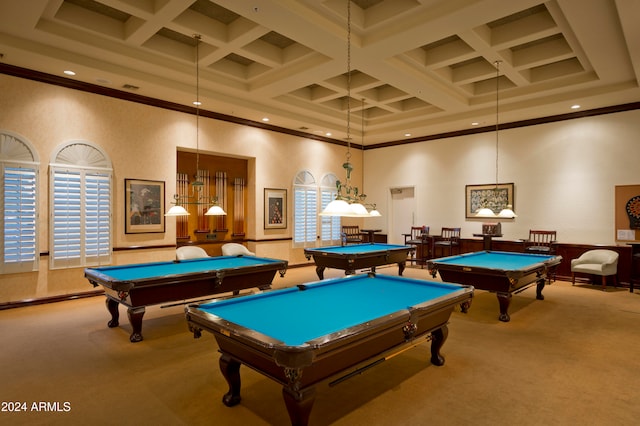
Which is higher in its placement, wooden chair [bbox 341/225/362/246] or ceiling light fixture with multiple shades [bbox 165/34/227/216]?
ceiling light fixture with multiple shades [bbox 165/34/227/216]

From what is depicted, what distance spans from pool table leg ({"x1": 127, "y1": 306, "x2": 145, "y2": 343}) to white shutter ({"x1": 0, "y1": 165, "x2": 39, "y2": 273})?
8.49ft

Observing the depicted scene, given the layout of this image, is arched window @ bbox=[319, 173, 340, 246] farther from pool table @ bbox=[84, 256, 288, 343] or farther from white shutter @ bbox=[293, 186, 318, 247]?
pool table @ bbox=[84, 256, 288, 343]

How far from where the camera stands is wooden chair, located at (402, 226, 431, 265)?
9.16 meters

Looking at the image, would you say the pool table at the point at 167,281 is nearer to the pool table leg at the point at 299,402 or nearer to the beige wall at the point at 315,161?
the beige wall at the point at 315,161

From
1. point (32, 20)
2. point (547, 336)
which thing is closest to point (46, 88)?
point (32, 20)

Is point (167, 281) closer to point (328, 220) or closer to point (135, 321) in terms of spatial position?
point (135, 321)

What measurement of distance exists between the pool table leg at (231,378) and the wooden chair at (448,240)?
698 centimetres

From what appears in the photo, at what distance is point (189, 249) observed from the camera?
231 inches

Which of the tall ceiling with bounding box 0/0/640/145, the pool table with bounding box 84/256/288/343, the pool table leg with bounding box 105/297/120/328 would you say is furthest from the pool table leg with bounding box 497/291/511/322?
the pool table leg with bounding box 105/297/120/328

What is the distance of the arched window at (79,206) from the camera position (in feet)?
18.5

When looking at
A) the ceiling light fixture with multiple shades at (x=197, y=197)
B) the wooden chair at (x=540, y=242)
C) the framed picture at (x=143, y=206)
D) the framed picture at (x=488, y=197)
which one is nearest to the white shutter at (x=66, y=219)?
the framed picture at (x=143, y=206)

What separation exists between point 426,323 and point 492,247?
6.05 meters

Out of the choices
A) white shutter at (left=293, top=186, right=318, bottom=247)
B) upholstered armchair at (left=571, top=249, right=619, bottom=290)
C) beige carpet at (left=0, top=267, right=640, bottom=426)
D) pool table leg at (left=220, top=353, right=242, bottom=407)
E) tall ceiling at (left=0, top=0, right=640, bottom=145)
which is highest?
tall ceiling at (left=0, top=0, right=640, bottom=145)

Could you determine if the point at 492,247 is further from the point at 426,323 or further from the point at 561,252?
the point at 426,323
